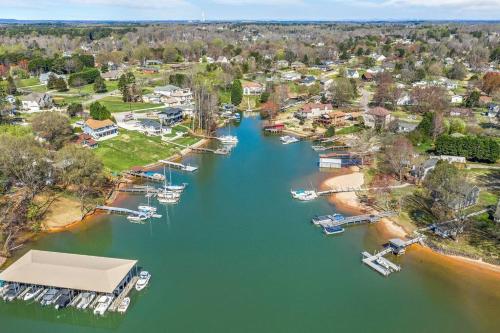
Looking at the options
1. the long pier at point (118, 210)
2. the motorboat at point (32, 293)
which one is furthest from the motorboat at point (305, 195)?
the motorboat at point (32, 293)

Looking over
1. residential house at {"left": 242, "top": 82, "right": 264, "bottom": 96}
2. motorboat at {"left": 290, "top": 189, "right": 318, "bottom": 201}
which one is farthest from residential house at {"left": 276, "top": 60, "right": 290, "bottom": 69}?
motorboat at {"left": 290, "top": 189, "right": 318, "bottom": 201}

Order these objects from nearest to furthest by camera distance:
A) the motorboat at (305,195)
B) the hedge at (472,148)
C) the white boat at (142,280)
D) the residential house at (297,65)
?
the white boat at (142,280), the motorboat at (305,195), the hedge at (472,148), the residential house at (297,65)

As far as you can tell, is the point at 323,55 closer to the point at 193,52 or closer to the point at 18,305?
the point at 193,52

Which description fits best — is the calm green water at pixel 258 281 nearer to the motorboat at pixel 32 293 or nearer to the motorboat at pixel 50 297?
the motorboat at pixel 50 297

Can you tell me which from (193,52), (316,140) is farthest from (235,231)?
(193,52)

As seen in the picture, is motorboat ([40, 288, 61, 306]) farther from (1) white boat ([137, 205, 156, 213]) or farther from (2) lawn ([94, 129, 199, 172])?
(2) lawn ([94, 129, 199, 172])

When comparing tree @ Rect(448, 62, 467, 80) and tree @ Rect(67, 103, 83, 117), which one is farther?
tree @ Rect(448, 62, 467, 80)
